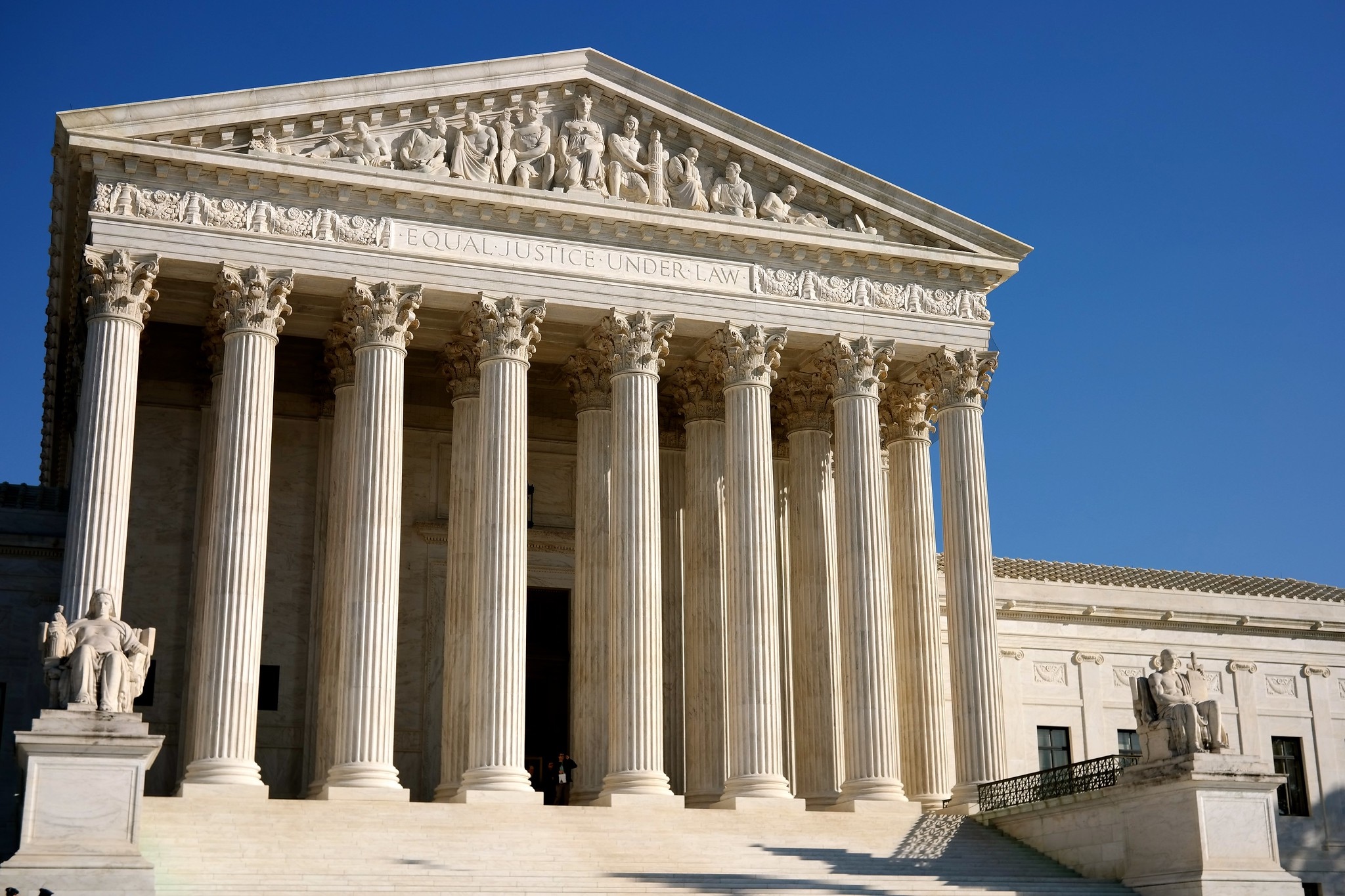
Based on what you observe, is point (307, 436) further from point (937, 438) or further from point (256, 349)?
point (937, 438)

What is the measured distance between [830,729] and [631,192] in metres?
14.3

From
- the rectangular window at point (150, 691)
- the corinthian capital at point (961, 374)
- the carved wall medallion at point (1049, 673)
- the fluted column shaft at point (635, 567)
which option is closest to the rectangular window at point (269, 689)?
the rectangular window at point (150, 691)

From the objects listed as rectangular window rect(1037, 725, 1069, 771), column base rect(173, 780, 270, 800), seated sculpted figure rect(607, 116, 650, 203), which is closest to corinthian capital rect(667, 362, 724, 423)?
seated sculpted figure rect(607, 116, 650, 203)

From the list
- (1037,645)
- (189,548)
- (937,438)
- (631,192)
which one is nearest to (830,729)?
(937,438)

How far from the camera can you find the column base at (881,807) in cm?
3788

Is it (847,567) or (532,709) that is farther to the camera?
(532,709)

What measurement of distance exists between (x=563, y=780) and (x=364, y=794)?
6411 mm

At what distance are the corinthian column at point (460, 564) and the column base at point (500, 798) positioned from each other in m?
1.37

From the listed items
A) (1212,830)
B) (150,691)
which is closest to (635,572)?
(150,691)

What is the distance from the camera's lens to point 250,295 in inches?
1432

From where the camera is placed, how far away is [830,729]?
41.3 meters

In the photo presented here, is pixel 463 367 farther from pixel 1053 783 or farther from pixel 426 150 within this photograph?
pixel 1053 783

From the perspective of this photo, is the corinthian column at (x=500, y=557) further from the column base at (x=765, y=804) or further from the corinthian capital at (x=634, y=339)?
the column base at (x=765, y=804)

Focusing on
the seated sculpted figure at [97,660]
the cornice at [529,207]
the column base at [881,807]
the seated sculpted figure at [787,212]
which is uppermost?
the seated sculpted figure at [787,212]
